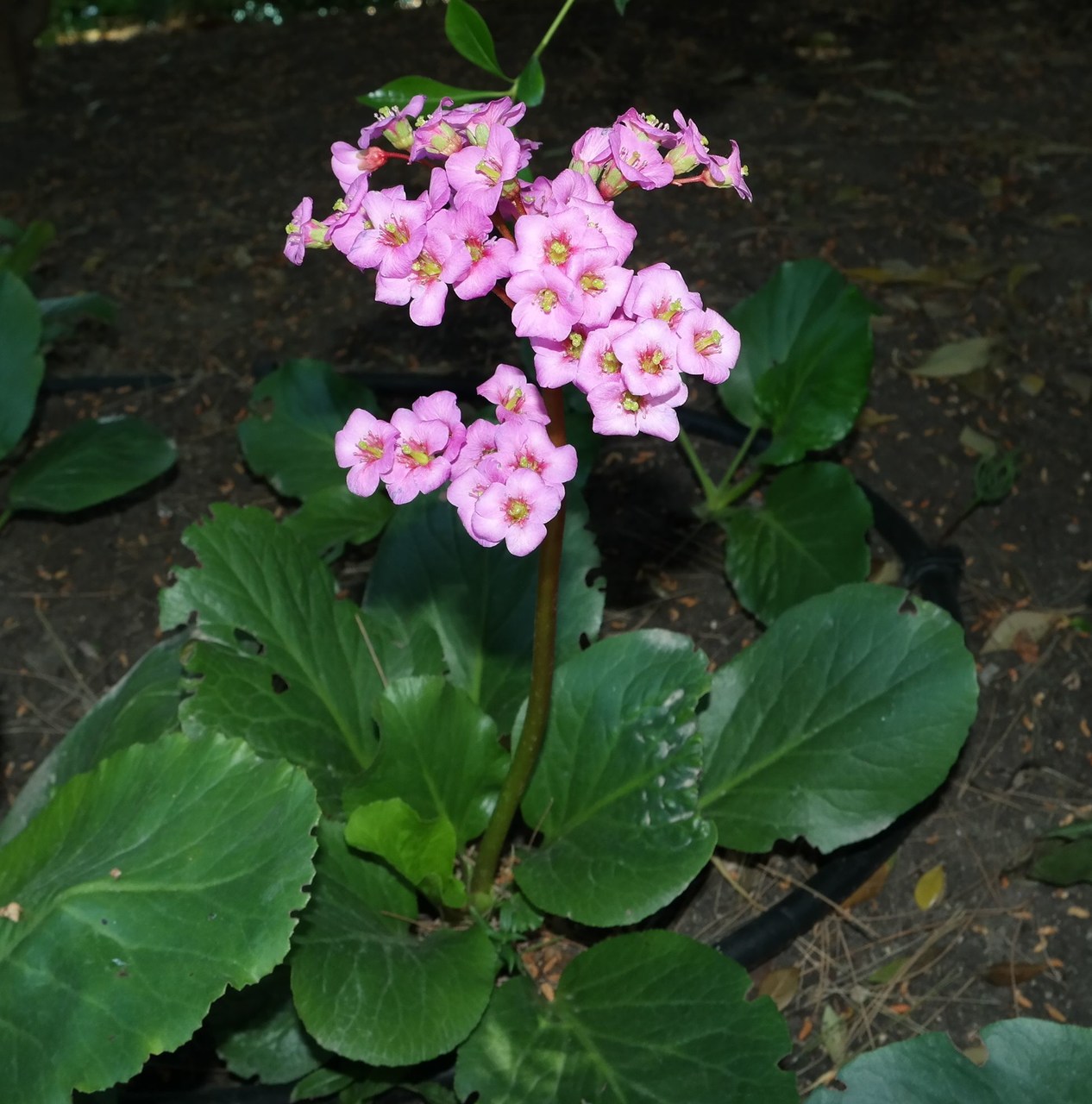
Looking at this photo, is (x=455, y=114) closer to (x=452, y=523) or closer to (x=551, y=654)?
(x=551, y=654)

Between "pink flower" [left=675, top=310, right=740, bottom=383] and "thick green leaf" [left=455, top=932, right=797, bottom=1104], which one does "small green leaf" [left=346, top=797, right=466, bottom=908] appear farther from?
"pink flower" [left=675, top=310, right=740, bottom=383]

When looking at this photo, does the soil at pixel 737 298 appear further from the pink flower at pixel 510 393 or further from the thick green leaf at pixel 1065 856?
the pink flower at pixel 510 393

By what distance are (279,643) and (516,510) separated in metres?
0.93

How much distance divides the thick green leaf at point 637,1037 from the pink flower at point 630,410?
0.91 metres

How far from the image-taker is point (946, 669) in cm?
183

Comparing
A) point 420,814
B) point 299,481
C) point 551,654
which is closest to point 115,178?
point 299,481

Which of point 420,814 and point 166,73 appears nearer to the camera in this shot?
point 420,814

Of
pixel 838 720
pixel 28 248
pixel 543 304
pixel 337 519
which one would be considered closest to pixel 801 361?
pixel 838 720

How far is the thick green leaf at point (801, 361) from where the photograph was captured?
7.89 feet

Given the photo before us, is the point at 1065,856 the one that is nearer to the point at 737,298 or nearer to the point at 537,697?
the point at 537,697

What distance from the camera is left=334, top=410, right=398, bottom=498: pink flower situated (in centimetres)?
117

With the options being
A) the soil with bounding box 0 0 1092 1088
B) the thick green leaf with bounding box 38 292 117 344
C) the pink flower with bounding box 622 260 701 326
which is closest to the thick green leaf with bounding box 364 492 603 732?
the soil with bounding box 0 0 1092 1088

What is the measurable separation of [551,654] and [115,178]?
3704mm

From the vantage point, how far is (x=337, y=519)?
244cm
